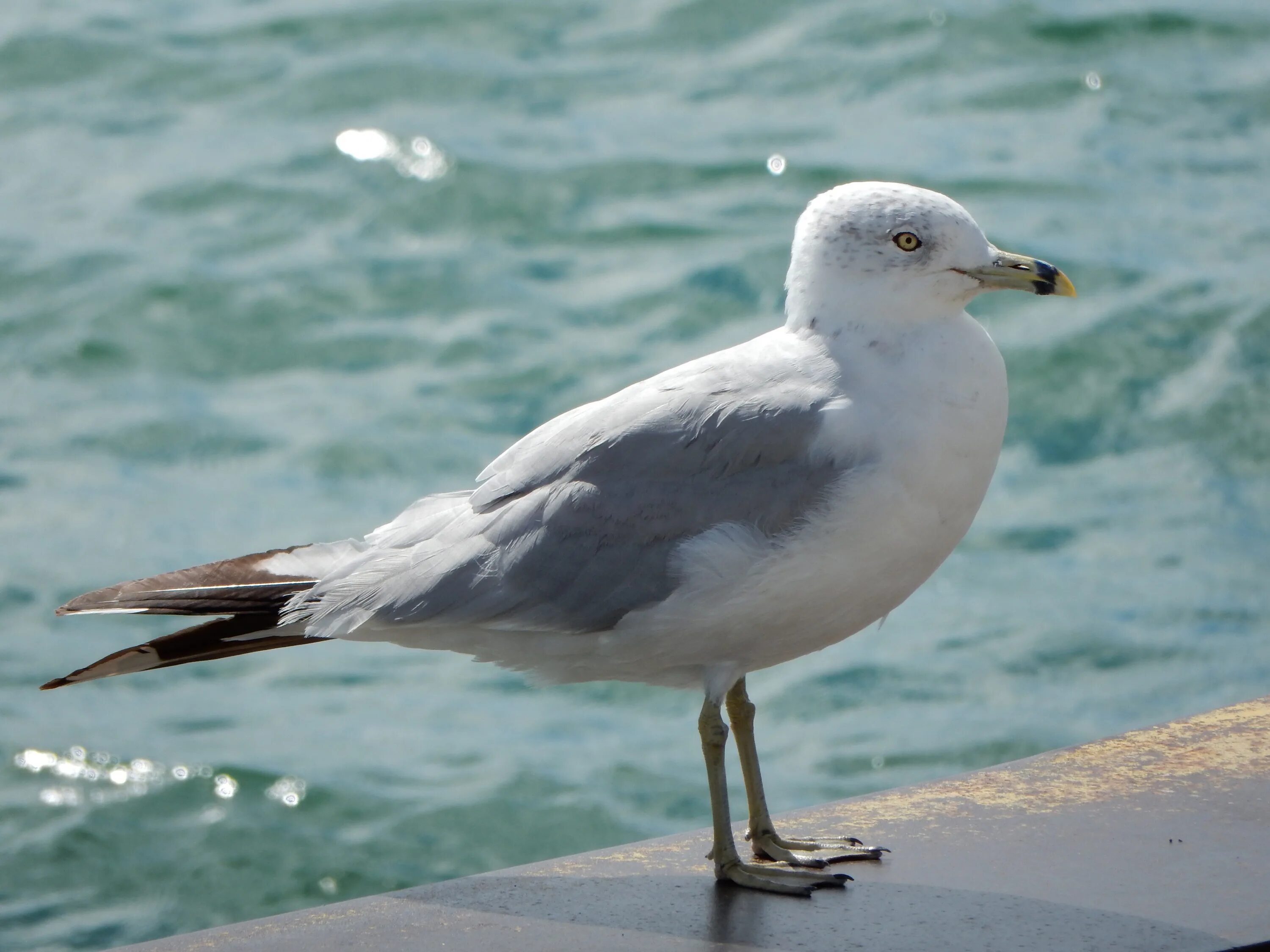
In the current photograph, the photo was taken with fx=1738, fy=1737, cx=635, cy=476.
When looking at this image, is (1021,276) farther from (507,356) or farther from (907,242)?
(507,356)

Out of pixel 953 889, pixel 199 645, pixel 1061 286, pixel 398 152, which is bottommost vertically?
pixel 953 889

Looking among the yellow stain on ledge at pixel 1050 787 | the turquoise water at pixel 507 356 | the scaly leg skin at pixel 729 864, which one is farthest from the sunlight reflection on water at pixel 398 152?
the scaly leg skin at pixel 729 864

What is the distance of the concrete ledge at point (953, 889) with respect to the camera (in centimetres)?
297

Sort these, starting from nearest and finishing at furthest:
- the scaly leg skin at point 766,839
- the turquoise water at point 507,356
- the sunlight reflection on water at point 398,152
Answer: the scaly leg skin at point 766,839
the turquoise water at point 507,356
the sunlight reflection on water at point 398,152

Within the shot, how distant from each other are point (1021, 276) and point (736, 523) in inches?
29.7

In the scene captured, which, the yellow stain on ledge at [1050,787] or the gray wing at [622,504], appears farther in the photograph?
the yellow stain on ledge at [1050,787]

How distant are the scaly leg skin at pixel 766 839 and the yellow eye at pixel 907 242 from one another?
934 millimetres

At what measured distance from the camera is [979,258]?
10.9 feet

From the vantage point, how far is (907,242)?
3.30m

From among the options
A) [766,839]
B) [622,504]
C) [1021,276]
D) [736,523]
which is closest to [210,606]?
[622,504]

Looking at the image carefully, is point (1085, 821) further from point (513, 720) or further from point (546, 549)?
point (513, 720)

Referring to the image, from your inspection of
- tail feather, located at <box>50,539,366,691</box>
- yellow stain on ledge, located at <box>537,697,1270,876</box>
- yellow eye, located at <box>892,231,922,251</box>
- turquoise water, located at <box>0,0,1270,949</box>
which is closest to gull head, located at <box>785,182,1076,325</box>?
yellow eye, located at <box>892,231,922,251</box>

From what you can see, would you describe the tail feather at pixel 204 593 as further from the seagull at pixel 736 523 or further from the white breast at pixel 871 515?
the white breast at pixel 871 515

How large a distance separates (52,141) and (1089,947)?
12701 mm
